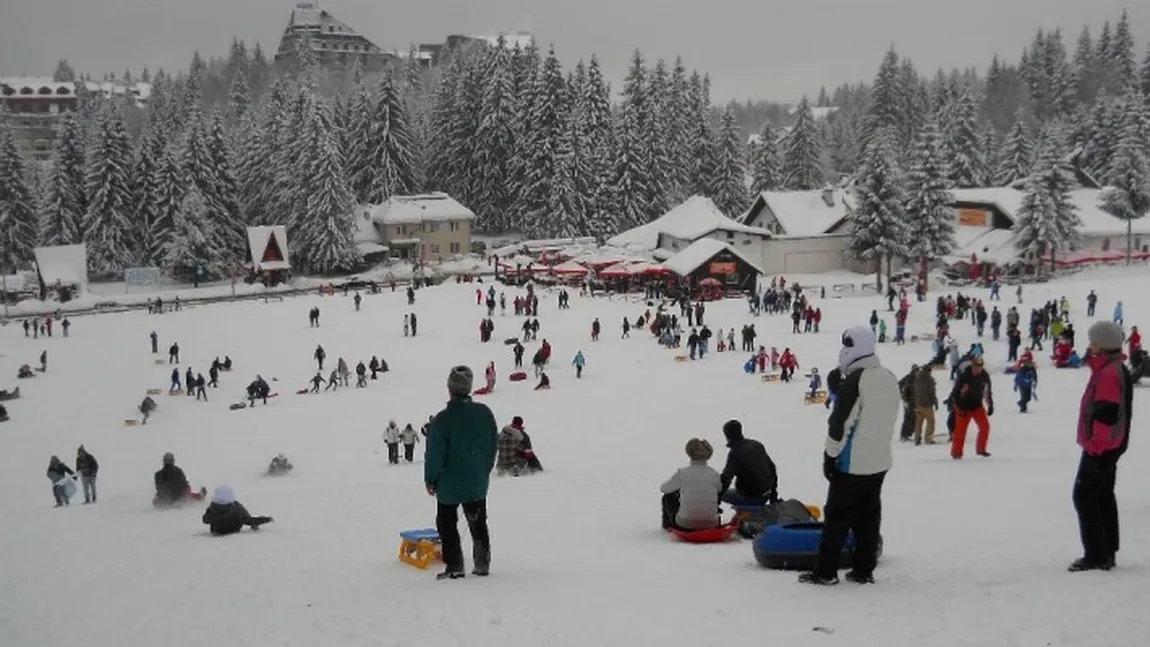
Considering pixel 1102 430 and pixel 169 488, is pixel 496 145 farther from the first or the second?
pixel 1102 430

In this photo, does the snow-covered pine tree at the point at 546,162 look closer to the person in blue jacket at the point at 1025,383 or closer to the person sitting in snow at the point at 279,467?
the person sitting in snow at the point at 279,467

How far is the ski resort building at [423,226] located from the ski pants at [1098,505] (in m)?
66.8

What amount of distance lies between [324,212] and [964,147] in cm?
4910

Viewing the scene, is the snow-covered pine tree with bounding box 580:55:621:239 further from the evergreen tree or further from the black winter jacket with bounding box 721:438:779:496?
the black winter jacket with bounding box 721:438:779:496

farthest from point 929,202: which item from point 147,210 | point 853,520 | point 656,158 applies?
point 853,520

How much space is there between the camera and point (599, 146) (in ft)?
245

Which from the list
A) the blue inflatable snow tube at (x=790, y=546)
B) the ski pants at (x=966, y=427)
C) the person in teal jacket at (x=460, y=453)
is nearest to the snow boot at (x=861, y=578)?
the blue inflatable snow tube at (x=790, y=546)

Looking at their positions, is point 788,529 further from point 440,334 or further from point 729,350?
point 440,334

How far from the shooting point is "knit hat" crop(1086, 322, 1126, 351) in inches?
268

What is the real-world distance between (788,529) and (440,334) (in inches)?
1364

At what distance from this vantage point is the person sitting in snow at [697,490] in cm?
953

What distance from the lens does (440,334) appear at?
41906 mm

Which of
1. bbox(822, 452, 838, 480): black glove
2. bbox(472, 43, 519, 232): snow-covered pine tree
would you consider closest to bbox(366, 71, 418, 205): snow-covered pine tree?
bbox(472, 43, 519, 232): snow-covered pine tree

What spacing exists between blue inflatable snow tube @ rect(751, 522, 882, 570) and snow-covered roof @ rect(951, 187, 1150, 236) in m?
57.9
